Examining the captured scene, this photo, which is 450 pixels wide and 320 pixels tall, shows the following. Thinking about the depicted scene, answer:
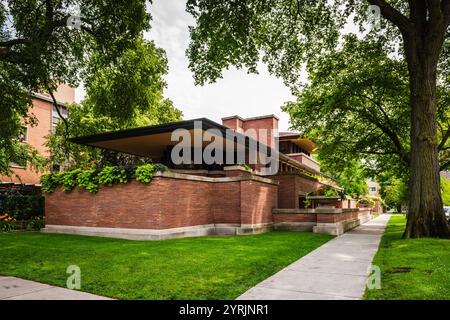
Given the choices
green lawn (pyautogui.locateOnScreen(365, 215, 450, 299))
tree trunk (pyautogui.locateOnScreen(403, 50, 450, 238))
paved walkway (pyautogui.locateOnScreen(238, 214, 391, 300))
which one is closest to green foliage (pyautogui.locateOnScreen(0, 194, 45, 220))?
paved walkway (pyautogui.locateOnScreen(238, 214, 391, 300))

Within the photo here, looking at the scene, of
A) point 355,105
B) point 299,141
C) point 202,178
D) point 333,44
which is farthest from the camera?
point 299,141

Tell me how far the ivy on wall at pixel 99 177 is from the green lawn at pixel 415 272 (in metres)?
8.03

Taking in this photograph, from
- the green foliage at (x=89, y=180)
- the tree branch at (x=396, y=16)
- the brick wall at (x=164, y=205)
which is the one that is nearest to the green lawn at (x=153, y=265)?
the brick wall at (x=164, y=205)

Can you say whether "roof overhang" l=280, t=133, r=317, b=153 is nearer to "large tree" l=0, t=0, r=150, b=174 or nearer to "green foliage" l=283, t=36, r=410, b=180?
"green foliage" l=283, t=36, r=410, b=180

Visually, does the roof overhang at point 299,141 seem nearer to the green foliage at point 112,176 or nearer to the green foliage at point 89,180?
the green foliage at point 112,176

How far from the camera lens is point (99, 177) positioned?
1339 cm

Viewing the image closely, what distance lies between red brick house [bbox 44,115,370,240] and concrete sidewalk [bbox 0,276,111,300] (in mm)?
6368

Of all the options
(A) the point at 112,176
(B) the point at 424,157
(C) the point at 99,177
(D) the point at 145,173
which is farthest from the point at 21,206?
(B) the point at 424,157

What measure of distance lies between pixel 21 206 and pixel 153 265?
50.7 feet

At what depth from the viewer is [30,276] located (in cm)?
623

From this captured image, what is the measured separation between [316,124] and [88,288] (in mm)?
18632

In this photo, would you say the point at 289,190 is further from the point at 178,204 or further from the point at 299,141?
the point at 299,141
